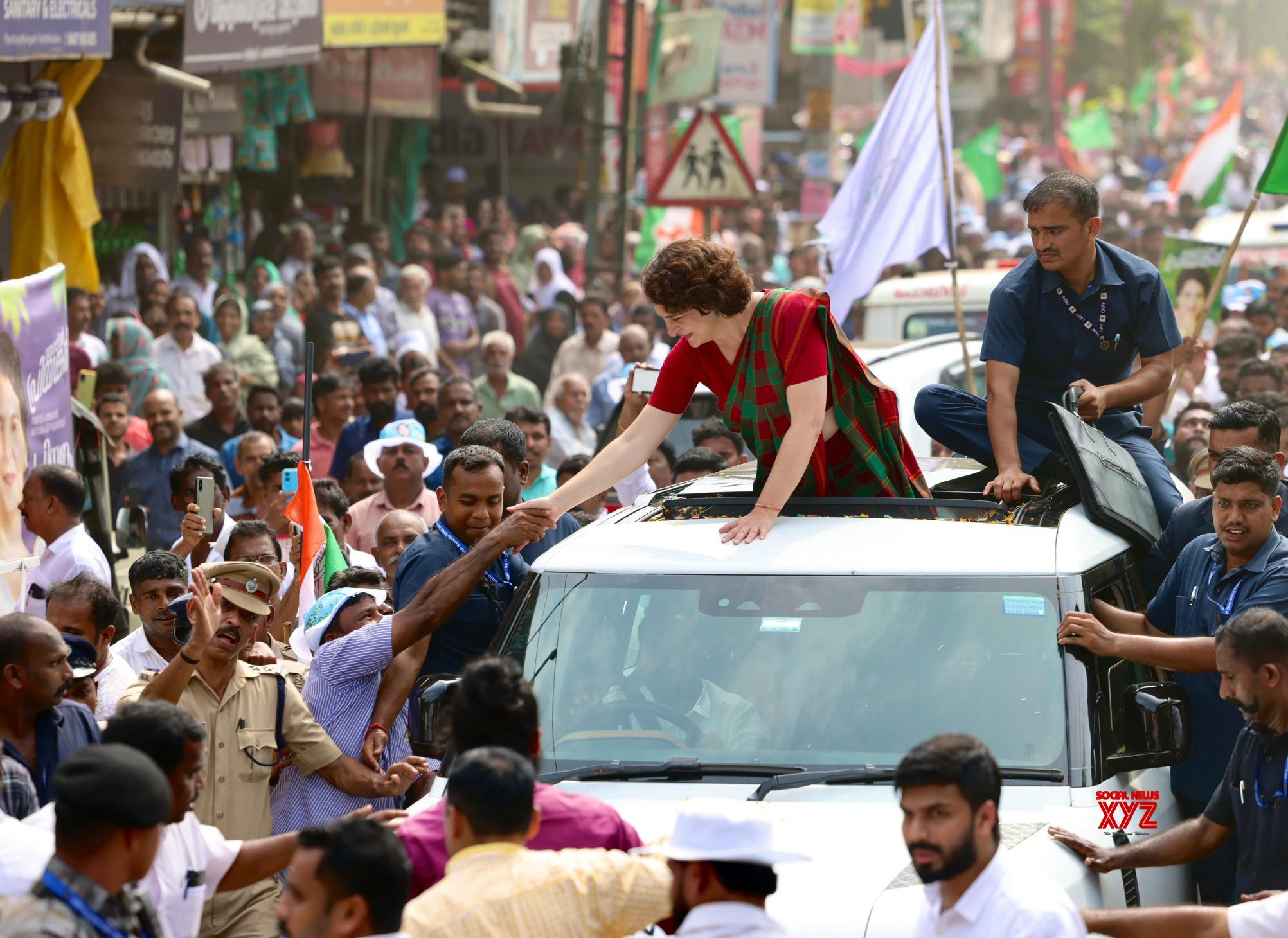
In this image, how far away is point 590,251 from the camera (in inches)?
783

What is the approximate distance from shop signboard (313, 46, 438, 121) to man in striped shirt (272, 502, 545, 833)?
1467 cm

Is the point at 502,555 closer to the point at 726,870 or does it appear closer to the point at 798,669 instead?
the point at 798,669

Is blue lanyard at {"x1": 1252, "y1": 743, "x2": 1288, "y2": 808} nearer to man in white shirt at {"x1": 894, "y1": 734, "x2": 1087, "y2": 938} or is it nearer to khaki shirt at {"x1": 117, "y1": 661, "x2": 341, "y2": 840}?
man in white shirt at {"x1": 894, "y1": 734, "x2": 1087, "y2": 938}

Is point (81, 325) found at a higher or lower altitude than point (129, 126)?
lower

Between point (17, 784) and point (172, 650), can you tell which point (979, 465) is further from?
point (17, 784)

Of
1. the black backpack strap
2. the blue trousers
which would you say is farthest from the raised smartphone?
the blue trousers

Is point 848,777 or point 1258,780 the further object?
point 848,777

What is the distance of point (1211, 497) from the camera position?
601 centimetres

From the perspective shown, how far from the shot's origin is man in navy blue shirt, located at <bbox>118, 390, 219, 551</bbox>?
35.6 ft

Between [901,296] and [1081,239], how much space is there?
289 inches

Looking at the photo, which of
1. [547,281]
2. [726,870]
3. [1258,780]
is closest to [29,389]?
[726,870]

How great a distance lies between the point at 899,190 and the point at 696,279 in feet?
20.6

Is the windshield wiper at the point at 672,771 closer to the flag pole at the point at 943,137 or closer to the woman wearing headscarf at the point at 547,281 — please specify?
the flag pole at the point at 943,137

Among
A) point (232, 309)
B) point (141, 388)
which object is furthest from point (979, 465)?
point (232, 309)
